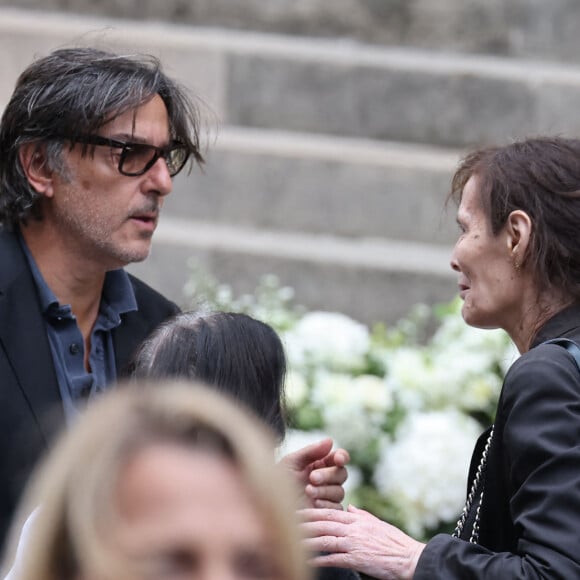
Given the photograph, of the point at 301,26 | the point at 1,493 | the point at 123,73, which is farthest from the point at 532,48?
the point at 1,493

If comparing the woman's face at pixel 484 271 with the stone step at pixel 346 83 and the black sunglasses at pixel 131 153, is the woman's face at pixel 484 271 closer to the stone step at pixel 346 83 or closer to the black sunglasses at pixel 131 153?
the black sunglasses at pixel 131 153

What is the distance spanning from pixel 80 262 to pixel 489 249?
1207mm

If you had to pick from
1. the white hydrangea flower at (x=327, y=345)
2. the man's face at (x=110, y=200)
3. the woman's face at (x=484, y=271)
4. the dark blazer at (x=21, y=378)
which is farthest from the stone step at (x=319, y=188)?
the woman's face at (x=484, y=271)

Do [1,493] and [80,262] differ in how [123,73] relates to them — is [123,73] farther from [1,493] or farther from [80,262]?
[1,493]

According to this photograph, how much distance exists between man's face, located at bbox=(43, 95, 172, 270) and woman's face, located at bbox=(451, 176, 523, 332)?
3.21 feet

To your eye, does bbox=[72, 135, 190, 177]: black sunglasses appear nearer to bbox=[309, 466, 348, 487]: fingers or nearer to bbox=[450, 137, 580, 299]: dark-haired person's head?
bbox=[450, 137, 580, 299]: dark-haired person's head

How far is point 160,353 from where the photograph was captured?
223 cm

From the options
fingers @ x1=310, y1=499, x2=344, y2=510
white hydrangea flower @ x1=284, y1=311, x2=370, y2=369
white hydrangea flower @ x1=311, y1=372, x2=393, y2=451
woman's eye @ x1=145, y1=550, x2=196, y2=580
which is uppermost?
woman's eye @ x1=145, y1=550, x2=196, y2=580

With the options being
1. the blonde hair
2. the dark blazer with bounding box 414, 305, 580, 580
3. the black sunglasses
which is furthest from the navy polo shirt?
the blonde hair

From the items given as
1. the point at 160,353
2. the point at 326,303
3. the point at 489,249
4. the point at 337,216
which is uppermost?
the point at 489,249

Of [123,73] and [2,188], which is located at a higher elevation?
[123,73]

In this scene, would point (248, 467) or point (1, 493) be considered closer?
point (248, 467)

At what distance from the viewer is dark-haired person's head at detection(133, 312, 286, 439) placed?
2.16 meters

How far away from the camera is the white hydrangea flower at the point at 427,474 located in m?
4.17
